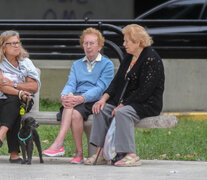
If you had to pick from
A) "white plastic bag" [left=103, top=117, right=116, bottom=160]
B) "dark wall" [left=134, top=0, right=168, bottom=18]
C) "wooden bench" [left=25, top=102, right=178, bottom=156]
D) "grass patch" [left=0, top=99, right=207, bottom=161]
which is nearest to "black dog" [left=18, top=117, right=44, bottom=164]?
"wooden bench" [left=25, top=102, right=178, bottom=156]

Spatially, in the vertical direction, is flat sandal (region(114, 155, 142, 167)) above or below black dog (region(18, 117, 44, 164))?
below

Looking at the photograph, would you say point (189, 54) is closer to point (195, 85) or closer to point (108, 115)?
Answer: point (195, 85)

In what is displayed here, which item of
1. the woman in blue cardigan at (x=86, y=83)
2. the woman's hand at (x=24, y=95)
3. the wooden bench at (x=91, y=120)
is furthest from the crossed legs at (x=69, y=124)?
the woman's hand at (x=24, y=95)

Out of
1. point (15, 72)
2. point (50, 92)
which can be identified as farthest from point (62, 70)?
point (15, 72)

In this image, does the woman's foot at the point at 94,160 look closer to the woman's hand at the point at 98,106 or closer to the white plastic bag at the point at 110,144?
the white plastic bag at the point at 110,144

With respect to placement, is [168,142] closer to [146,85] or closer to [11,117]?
[146,85]

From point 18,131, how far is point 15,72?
1.94ft

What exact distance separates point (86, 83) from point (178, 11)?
572 cm

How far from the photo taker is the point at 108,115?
630 centimetres

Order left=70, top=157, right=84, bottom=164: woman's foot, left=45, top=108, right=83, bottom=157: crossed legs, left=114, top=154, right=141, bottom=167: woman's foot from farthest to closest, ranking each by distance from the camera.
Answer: left=70, top=157, right=84, bottom=164: woman's foot < left=45, top=108, right=83, bottom=157: crossed legs < left=114, top=154, right=141, bottom=167: woman's foot

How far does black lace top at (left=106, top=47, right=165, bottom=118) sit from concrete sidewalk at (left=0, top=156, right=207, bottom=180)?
56cm

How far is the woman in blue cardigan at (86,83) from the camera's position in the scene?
20.8 ft

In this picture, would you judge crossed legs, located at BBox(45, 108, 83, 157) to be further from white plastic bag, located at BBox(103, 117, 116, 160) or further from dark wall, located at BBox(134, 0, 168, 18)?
dark wall, located at BBox(134, 0, 168, 18)

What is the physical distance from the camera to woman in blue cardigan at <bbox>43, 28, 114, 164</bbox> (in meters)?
6.34
